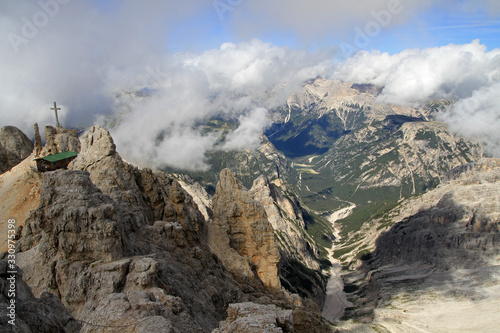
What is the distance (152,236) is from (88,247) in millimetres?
10872

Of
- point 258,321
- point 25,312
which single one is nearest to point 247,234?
point 258,321

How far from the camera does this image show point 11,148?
252ft

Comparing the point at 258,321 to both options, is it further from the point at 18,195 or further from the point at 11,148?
the point at 11,148

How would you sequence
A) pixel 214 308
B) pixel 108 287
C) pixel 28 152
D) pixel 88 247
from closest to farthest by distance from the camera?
1. pixel 108 287
2. pixel 88 247
3. pixel 214 308
4. pixel 28 152

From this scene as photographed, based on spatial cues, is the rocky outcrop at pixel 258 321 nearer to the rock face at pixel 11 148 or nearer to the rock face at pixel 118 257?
the rock face at pixel 118 257

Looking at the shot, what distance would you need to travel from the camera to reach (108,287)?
27.5 meters

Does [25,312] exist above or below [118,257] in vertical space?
below

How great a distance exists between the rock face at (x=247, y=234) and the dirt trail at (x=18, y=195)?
→ 29.9 meters

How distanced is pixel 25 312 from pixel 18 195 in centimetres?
4505

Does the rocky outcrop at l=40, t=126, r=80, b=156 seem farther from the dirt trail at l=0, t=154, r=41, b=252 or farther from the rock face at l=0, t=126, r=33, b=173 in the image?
the rock face at l=0, t=126, r=33, b=173

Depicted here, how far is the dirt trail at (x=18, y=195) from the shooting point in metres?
50.2

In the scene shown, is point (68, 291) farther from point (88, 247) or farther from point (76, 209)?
point (76, 209)

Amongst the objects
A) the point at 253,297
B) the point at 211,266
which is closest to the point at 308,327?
the point at 253,297

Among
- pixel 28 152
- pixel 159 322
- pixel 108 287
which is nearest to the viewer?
pixel 159 322
